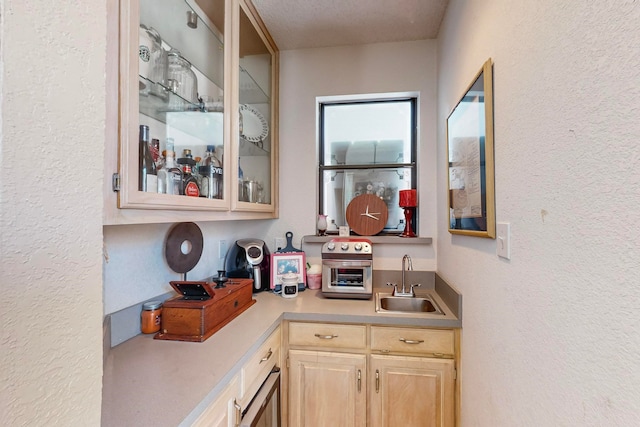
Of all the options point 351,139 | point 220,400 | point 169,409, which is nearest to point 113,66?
point 169,409

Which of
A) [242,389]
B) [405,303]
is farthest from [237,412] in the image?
[405,303]

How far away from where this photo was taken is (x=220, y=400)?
0.93m

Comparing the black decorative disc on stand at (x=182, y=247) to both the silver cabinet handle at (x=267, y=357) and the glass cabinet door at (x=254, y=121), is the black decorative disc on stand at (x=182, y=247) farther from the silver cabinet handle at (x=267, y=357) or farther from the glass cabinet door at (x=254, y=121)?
the silver cabinet handle at (x=267, y=357)

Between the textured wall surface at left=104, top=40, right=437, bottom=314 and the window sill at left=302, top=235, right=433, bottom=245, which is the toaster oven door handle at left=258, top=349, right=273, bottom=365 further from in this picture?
the window sill at left=302, top=235, right=433, bottom=245

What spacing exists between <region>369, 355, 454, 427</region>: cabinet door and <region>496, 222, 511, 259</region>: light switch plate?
79 centimetres

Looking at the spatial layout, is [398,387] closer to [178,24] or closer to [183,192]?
[183,192]

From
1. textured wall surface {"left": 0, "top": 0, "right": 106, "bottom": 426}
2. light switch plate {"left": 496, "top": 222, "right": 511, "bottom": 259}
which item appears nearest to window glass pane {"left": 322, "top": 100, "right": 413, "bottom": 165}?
light switch plate {"left": 496, "top": 222, "right": 511, "bottom": 259}

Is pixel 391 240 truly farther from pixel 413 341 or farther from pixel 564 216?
pixel 564 216

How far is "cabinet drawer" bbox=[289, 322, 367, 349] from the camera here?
4.98 ft

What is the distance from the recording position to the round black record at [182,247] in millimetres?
1358

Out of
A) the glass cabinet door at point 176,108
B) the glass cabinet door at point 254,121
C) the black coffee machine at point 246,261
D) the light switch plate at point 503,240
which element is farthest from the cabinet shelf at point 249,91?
the light switch plate at point 503,240

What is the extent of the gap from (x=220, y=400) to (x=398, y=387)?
36.9 inches

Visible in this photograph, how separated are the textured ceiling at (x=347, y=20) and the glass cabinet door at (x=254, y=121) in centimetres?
15

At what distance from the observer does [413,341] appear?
1463 millimetres
